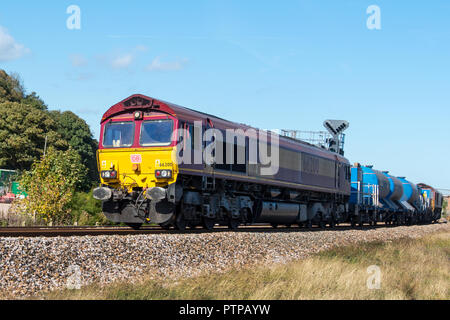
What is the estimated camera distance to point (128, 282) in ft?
32.5

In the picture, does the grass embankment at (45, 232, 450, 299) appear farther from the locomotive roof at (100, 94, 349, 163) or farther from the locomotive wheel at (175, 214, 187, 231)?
the locomotive roof at (100, 94, 349, 163)

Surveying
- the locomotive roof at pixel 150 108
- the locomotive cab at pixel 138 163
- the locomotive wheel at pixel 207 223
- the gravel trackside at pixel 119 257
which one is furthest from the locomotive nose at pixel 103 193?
the gravel trackside at pixel 119 257

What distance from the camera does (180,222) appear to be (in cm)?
1716

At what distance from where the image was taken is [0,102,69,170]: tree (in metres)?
59.3

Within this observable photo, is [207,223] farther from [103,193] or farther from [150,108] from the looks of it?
[150,108]

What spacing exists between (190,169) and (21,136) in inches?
1920

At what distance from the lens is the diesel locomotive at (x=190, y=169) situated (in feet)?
54.2

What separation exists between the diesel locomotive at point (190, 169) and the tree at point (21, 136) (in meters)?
42.3

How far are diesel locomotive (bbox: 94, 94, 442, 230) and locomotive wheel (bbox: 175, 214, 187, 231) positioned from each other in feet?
0.10

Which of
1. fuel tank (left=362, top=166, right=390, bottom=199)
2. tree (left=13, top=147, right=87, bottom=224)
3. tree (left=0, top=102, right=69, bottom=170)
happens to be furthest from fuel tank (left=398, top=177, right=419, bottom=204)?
tree (left=0, top=102, right=69, bottom=170)

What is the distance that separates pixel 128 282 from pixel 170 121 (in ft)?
24.8

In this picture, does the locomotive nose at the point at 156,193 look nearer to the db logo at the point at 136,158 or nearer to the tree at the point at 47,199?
the db logo at the point at 136,158
